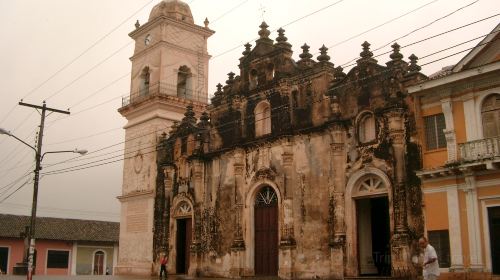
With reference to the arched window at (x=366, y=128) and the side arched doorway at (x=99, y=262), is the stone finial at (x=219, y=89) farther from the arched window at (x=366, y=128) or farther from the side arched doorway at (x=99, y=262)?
Answer: the side arched doorway at (x=99, y=262)

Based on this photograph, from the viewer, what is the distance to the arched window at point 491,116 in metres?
18.6

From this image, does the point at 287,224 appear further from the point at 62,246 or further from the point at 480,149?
the point at 62,246

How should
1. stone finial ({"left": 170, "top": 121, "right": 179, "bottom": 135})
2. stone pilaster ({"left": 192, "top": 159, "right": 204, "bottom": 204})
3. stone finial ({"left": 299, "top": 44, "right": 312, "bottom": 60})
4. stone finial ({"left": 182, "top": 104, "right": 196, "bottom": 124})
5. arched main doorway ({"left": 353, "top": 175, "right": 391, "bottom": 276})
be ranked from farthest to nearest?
stone finial ({"left": 170, "top": 121, "right": 179, "bottom": 135})
stone finial ({"left": 182, "top": 104, "right": 196, "bottom": 124})
stone pilaster ({"left": 192, "top": 159, "right": 204, "bottom": 204})
stone finial ({"left": 299, "top": 44, "right": 312, "bottom": 60})
arched main doorway ({"left": 353, "top": 175, "right": 391, "bottom": 276})

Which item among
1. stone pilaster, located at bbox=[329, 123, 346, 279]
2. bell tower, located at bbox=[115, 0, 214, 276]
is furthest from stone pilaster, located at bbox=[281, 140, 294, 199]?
bell tower, located at bbox=[115, 0, 214, 276]

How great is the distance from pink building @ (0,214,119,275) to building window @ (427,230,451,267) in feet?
128

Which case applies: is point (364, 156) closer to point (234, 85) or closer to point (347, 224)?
point (347, 224)

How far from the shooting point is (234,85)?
29219 millimetres

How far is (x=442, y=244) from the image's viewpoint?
1944 cm

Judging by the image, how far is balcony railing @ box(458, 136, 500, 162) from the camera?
17.9 meters

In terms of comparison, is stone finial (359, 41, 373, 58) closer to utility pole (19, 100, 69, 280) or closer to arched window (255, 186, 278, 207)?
arched window (255, 186, 278, 207)

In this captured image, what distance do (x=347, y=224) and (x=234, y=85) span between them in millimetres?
10057

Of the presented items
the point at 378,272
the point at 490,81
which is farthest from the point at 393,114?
the point at 378,272

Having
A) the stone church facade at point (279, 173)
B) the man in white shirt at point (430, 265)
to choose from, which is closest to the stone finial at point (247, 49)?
the stone church facade at point (279, 173)

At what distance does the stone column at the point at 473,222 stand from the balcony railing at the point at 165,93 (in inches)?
767
